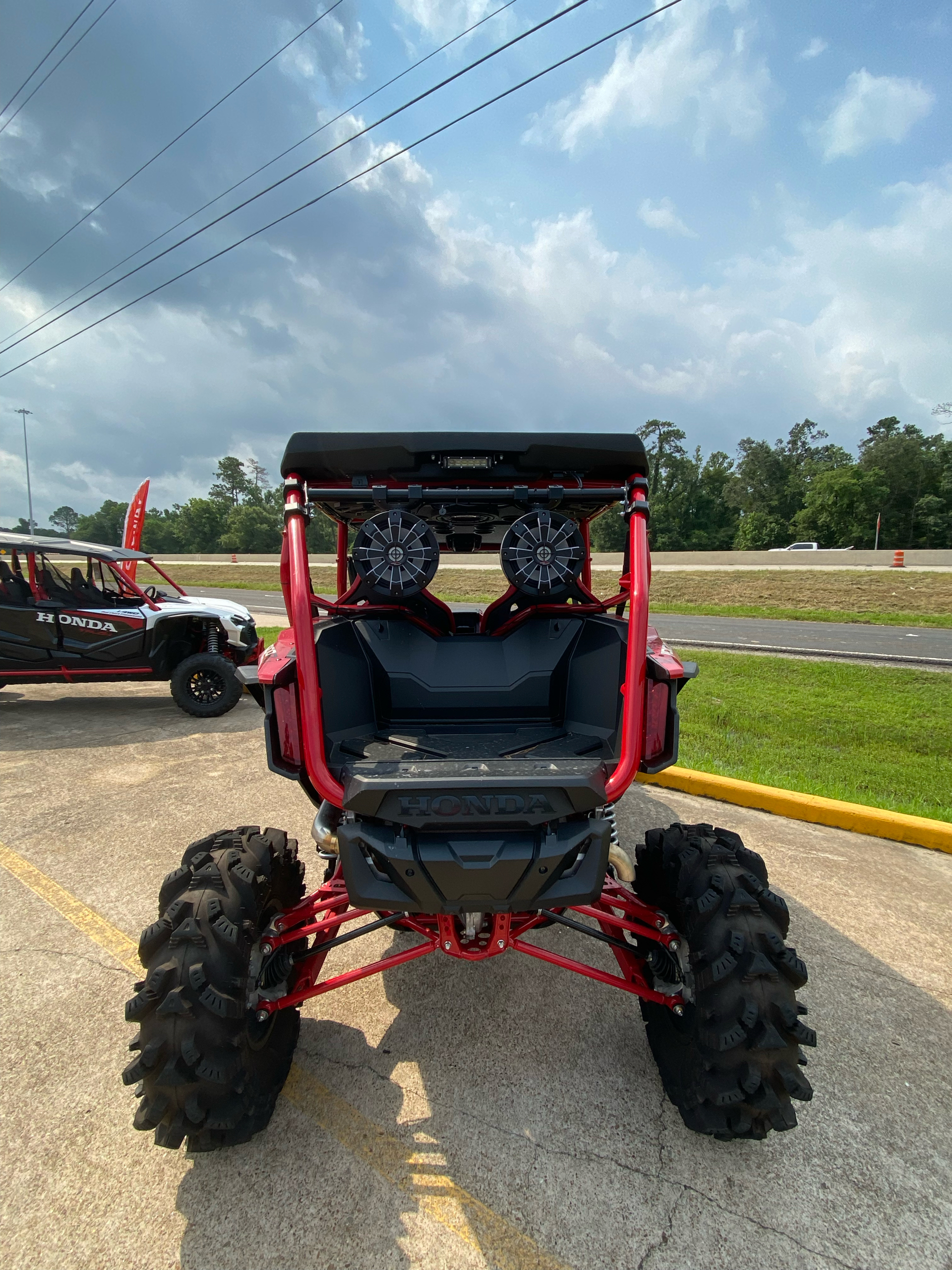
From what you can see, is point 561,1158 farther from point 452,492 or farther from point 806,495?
point 806,495

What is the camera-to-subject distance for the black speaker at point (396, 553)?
8.57 feet

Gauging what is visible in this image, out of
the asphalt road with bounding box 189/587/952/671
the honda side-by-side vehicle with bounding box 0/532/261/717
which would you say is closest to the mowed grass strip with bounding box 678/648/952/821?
the asphalt road with bounding box 189/587/952/671

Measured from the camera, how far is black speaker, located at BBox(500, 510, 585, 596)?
2652mm

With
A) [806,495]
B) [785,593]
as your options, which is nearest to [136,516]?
[785,593]

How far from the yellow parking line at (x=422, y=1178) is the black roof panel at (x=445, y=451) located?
7.28 ft

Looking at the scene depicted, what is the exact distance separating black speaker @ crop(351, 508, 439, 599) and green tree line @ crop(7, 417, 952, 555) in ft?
126

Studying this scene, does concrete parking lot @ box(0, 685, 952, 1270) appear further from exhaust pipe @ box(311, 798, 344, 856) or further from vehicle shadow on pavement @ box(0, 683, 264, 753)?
vehicle shadow on pavement @ box(0, 683, 264, 753)

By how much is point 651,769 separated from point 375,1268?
1638 mm

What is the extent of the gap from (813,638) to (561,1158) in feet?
41.6

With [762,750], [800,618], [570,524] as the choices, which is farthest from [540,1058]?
[800,618]

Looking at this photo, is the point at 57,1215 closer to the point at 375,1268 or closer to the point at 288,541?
the point at 375,1268

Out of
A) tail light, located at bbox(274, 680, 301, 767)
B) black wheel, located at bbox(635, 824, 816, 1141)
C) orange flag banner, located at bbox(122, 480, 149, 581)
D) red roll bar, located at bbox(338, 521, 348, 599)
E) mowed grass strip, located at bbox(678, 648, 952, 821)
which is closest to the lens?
black wheel, located at bbox(635, 824, 816, 1141)

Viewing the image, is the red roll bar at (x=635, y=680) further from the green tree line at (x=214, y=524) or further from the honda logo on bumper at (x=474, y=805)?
the green tree line at (x=214, y=524)

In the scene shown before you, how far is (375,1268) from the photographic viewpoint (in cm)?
170
